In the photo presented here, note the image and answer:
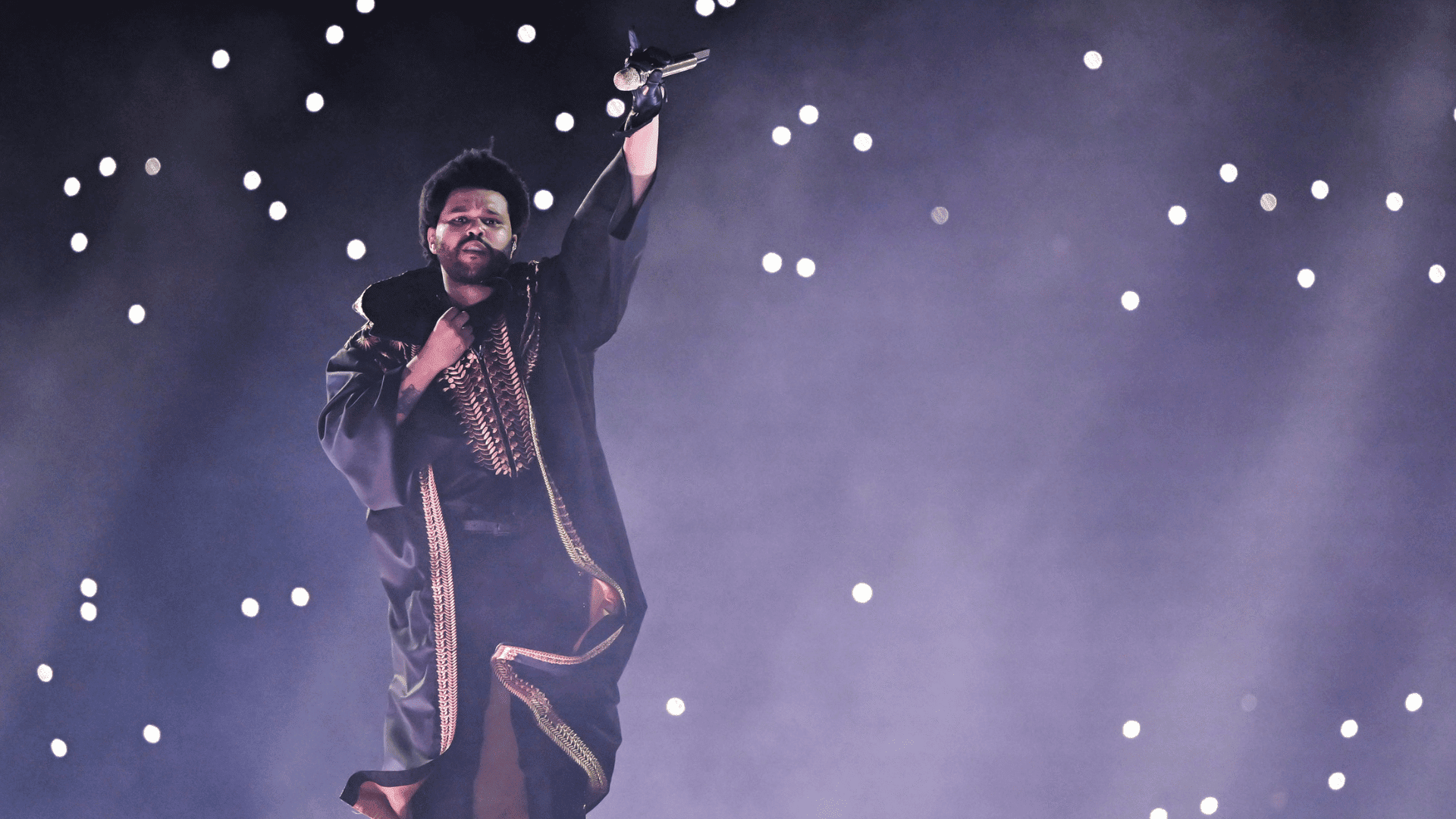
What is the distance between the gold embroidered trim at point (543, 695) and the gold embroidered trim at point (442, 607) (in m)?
0.09

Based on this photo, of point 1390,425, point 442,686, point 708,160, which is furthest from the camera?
point 1390,425

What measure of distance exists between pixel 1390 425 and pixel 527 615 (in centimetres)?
216

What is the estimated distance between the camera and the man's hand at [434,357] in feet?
6.97

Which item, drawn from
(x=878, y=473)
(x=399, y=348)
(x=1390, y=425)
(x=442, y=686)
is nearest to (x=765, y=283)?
(x=878, y=473)

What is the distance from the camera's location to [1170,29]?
2457 mm

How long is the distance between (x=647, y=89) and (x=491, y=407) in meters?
0.73

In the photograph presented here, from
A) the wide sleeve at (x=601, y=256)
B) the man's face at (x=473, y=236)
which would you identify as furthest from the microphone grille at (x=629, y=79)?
the man's face at (x=473, y=236)

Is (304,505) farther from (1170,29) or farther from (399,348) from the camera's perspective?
(1170,29)

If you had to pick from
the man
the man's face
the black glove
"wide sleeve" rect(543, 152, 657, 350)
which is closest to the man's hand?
the man

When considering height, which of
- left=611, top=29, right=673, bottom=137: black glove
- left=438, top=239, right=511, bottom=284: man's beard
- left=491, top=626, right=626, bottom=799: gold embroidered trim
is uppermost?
left=611, top=29, right=673, bottom=137: black glove

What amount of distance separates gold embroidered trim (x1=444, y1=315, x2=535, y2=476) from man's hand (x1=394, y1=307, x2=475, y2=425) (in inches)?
0.8

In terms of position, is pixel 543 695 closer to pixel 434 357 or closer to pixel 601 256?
pixel 434 357

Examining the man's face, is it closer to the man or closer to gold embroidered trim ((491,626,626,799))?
the man

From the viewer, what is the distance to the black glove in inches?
80.6
